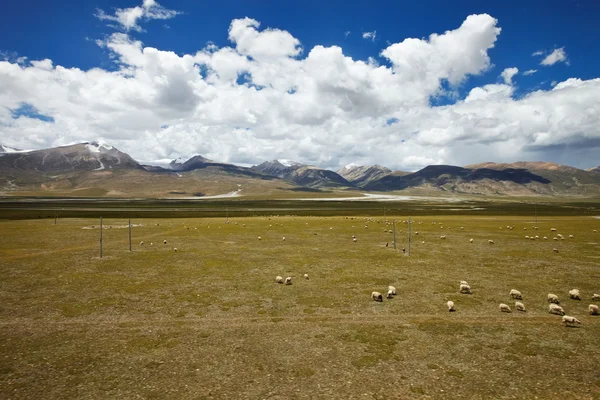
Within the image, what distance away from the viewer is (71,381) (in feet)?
49.1

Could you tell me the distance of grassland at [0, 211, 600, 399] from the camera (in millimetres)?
14664

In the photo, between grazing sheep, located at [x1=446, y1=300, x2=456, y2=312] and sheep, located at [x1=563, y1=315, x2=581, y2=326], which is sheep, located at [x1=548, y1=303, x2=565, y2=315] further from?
grazing sheep, located at [x1=446, y1=300, x2=456, y2=312]

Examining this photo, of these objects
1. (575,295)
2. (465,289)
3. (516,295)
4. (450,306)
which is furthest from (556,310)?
(450,306)

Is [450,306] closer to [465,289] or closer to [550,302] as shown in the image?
[465,289]

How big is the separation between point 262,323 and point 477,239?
1995 inches

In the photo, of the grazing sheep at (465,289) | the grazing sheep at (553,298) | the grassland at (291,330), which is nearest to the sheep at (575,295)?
the grassland at (291,330)

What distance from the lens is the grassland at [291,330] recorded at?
1466 centimetres

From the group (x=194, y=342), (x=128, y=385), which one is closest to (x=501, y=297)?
(x=194, y=342)

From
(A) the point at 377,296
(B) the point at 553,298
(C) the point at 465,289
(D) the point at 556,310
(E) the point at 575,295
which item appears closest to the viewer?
(D) the point at 556,310

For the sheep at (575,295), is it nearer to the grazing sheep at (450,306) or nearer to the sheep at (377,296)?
the grazing sheep at (450,306)

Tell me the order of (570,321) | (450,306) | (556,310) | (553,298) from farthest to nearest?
(553,298), (450,306), (556,310), (570,321)

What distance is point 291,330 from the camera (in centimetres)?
2062

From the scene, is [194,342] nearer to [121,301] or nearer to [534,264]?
[121,301]

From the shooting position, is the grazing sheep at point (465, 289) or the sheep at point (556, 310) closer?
the sheep at point (556, 310)
